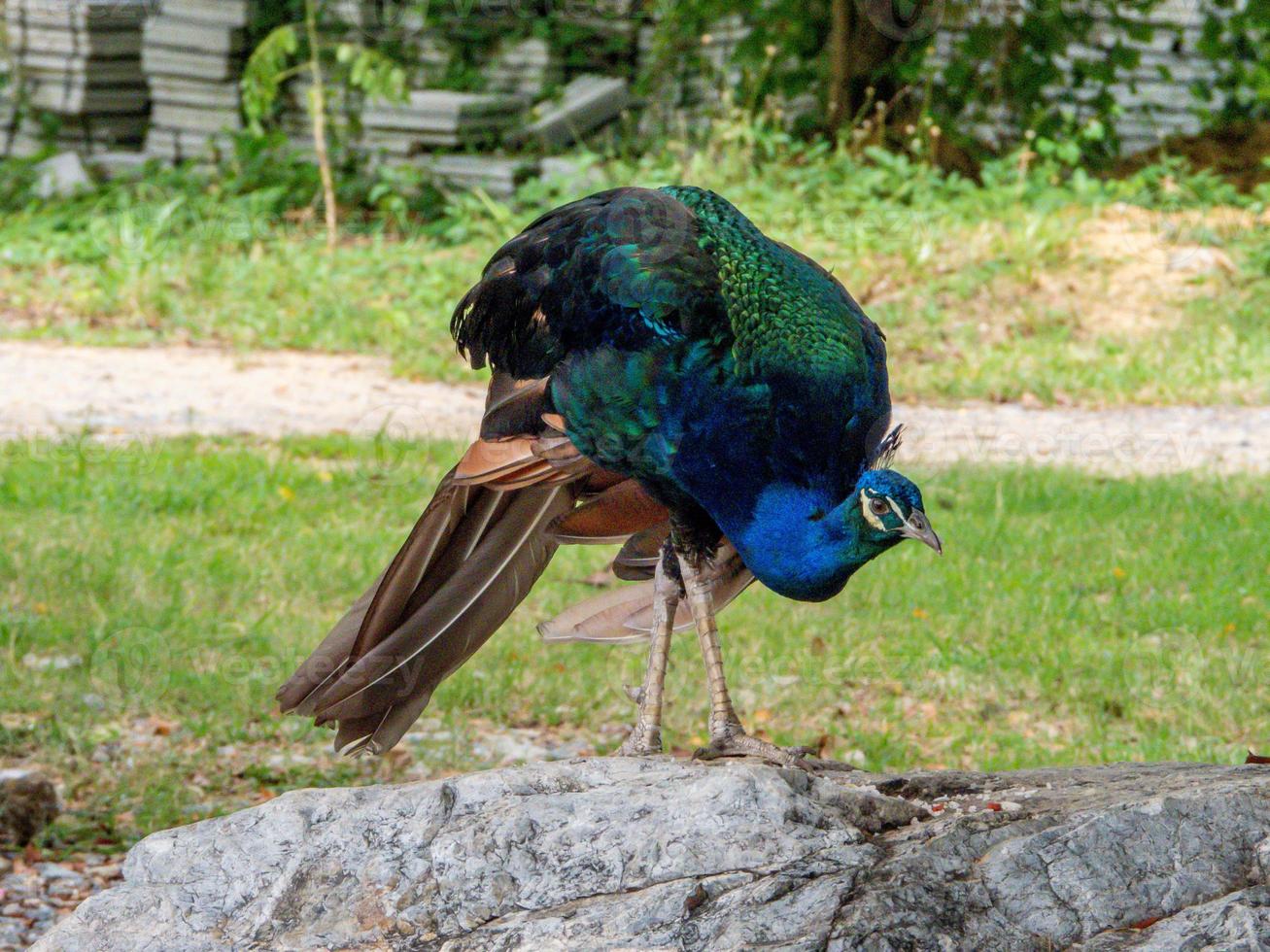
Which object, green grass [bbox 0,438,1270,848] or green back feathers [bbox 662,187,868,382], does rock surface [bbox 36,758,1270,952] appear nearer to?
green back feathers [bbox 662,187,868,382]

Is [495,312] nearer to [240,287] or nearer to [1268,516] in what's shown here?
[1268,516]

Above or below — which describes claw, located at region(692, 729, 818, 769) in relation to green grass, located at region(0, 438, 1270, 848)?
above

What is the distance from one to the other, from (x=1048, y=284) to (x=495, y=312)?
6921mm

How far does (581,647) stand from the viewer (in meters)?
5.94

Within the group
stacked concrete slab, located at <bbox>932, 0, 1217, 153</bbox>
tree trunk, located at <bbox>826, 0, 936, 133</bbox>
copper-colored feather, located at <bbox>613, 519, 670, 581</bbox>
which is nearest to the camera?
copper-colored feather, located at <bbox>613, 519, 670, 581</bbox>

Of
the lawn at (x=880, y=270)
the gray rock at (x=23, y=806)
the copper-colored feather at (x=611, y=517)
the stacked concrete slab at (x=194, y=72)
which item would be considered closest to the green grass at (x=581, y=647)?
the gray rock at (x=23, y=806)

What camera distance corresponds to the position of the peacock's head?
2963 mm

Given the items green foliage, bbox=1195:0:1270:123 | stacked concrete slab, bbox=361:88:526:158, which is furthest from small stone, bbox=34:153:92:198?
green foliage, bbox=1195:0:1270:123

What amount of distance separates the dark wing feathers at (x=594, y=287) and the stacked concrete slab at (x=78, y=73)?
10.6 metres

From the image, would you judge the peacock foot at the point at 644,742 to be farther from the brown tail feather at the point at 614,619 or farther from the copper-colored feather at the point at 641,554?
the copper-colored feather at the point at 641,554

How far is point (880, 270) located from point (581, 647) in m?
5.21

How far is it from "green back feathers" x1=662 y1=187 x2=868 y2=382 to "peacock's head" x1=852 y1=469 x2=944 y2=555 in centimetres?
40

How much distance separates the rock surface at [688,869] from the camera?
268 centimetres

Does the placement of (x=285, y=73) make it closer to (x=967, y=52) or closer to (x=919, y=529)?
(x=967, y=52)
